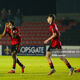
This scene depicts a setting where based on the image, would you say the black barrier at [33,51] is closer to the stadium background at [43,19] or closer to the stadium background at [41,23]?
the stadium background at [41,23]

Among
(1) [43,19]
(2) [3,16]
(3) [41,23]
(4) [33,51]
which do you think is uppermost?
(2) [3,16]

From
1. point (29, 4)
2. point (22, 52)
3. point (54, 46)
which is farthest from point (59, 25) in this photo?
point (54, 46)

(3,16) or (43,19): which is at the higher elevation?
(3,16)

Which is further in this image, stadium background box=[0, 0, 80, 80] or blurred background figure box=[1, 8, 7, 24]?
blurred background figure box=[1, 8, 7, 24]

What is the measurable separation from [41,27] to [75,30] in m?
3.22

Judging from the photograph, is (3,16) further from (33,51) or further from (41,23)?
(33,51)

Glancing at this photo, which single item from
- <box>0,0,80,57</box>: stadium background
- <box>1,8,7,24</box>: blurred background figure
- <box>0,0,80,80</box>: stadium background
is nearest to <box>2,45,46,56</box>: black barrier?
<box>0,0,80,80</box>: stadium background

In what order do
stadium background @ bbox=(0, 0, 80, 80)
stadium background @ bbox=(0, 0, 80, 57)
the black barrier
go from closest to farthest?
the black barrier, stadium background @ bbox=(0, 0, 80, 80), stadium background @ bbox=(0, 0, 80, 57)

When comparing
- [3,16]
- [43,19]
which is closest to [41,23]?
[43,19]

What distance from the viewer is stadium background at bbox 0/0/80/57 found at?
27.7 m

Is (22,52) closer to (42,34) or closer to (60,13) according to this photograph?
(42,34)

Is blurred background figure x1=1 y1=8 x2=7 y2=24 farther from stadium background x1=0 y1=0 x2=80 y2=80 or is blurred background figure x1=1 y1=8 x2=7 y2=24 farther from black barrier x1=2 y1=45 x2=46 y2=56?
black barrier x1=2 y1=45 x2=46 y2=56

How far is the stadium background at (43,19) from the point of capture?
2767 cm

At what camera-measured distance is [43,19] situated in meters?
30.9
